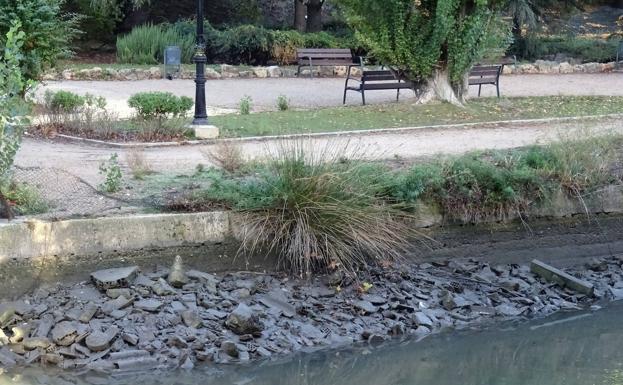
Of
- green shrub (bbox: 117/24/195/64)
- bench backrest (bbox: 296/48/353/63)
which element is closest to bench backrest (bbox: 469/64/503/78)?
bench backrest (bbox: 296/48/353/63)

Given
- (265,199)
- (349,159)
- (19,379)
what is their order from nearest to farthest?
(19,379), (265,199), (349,159)

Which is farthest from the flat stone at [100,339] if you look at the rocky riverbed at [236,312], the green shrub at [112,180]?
the green shrub at [112,180]

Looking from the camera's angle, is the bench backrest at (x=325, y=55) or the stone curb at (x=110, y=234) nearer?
the stone curb at (x=110, y=234)

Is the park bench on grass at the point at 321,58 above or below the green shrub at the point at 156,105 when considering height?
above

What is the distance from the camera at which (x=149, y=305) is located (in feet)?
27.0

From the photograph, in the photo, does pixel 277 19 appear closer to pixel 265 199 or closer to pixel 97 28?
pixel 97 28

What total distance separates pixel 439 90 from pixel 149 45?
39.1ft

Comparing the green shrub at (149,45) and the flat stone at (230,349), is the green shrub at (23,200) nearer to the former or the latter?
the flat stone at (230,349)

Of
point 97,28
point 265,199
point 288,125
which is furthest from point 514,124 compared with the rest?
point 97,28

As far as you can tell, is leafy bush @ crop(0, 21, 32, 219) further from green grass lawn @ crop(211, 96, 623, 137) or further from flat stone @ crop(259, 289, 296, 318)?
green grass lawn @ crop(211, 96, 623, 137)

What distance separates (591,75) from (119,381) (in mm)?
21700

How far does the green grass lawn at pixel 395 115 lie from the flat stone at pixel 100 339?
6.46m

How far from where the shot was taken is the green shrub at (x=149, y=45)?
85.4 feet

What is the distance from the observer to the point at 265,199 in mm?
Result: 9195
